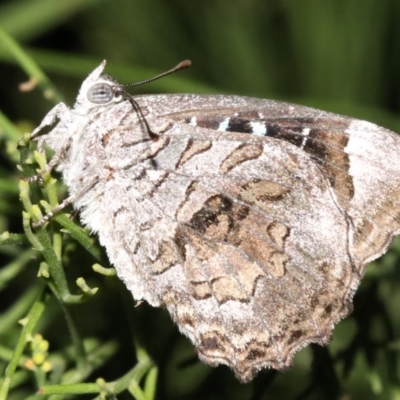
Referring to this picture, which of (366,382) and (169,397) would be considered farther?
(366,382)

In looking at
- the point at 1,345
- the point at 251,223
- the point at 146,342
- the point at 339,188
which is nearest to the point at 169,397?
the point at 146,342

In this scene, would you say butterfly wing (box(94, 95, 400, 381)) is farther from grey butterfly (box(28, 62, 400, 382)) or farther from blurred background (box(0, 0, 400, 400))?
blurred background (box(0, 0, 400, 400))

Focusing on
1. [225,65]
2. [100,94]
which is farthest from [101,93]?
[225,65]

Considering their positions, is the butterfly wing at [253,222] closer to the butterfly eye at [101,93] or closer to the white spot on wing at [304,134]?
the white spot on wing at [304,134]

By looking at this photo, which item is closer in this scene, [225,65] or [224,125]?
[224,125]

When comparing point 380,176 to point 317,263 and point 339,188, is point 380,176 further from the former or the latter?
point 317,263

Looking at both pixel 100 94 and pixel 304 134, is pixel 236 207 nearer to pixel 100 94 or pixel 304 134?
pixel 304 134

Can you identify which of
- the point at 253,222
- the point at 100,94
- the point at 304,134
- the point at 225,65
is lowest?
the point at 225,65
